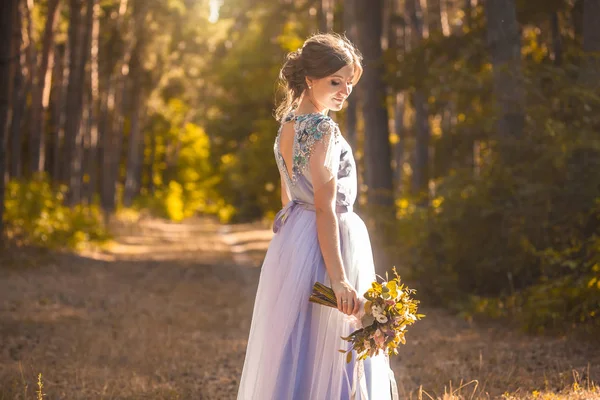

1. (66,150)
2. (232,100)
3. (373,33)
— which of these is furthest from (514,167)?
(232,100)

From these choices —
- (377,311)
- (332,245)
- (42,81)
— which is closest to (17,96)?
(42,81)

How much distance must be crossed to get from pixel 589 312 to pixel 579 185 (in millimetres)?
2073

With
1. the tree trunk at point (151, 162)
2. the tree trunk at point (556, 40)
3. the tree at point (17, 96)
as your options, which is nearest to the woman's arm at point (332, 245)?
the tree trunk at point (556, 40)

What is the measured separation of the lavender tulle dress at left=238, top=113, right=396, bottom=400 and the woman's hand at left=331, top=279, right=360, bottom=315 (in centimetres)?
20

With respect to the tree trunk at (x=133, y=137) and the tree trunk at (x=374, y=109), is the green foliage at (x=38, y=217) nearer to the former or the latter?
the tree trunk at (x=374, y=109)

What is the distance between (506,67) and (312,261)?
7138mm

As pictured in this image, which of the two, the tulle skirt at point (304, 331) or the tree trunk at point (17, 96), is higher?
the tree trunk at point (17, 96)

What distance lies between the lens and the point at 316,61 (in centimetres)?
427

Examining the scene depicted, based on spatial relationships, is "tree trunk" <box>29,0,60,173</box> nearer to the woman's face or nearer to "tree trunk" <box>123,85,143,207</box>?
"tree trunk" <box>123,85,143,207</box>

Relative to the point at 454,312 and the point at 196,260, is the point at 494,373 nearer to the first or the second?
the point at 454,312

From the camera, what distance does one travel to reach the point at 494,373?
7000 mm

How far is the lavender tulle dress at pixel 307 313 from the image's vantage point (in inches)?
168

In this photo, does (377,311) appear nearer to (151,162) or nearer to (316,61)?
(316,61)

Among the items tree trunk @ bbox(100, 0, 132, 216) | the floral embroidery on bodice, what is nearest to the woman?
the floral embroidery on bodice
